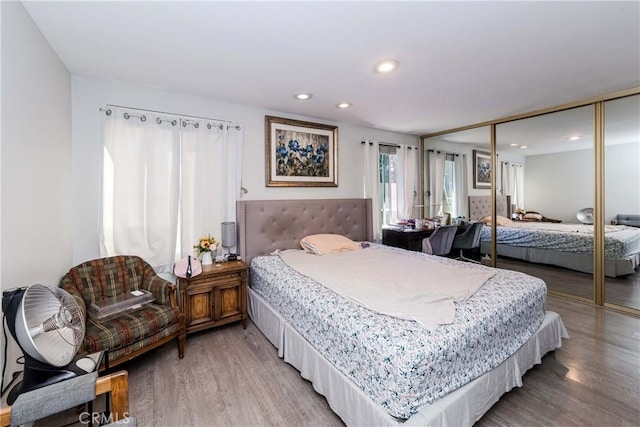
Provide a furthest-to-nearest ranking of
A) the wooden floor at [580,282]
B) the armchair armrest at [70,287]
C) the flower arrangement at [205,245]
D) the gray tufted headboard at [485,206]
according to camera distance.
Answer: the gray tufted headboard at [485,206] → the wooden floor at [580,282] → the flower arrangement at [205,245] → the armchair armrest at [70,287]

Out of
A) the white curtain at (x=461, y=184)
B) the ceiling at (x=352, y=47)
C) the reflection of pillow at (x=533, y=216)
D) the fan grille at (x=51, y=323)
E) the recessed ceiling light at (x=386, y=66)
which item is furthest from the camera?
the white curtain at (x=461, y=184)

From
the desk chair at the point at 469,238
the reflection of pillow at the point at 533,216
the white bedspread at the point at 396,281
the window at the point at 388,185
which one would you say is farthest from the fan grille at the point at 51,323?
the reflection of pillow at the point at 533,216

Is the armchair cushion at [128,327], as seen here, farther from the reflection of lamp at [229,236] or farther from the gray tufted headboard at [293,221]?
the gray tufted headboard at [293,221]

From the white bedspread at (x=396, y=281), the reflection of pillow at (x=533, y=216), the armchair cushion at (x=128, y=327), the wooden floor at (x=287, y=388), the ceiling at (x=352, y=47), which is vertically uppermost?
the ceiling at (x=352, y=47)

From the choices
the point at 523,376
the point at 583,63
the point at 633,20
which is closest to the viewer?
the point at 633,20

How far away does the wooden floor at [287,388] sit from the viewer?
168cm

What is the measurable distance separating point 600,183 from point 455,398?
334 cm

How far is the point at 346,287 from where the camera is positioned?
206 cm

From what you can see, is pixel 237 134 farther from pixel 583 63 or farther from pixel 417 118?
pixel 583 63

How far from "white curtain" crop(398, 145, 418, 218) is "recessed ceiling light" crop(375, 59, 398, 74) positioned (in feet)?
7.80

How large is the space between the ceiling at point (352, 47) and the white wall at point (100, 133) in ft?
0.44

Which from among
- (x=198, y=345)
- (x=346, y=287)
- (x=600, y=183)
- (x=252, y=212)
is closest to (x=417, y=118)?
(x=600, y=183)

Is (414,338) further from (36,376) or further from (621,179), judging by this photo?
(621,179)

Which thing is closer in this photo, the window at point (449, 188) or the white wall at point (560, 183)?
the white wall at point (560, 183)
